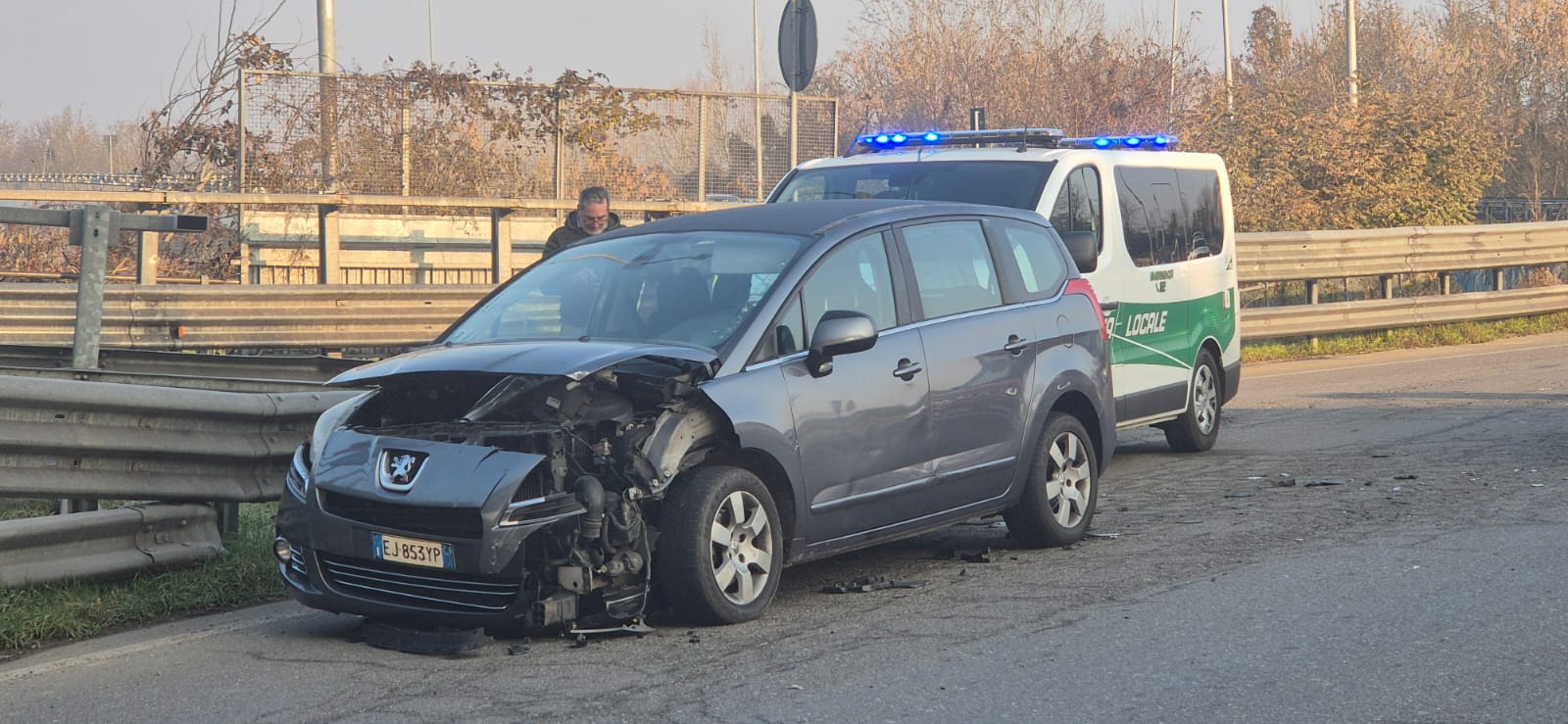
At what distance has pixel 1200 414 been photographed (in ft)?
36.2

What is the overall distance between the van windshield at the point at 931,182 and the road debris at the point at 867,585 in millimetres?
3374

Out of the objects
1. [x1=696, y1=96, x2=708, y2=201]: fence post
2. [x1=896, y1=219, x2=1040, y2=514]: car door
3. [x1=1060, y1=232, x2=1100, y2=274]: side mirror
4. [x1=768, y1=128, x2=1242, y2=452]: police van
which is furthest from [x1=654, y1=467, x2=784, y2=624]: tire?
[x1=696, y1=96, x2=708, y2=201]: fence post

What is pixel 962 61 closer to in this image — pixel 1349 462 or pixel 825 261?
pixel 1349 462

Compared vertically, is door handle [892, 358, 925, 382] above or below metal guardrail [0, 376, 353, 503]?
above

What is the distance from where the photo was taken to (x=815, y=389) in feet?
20.7

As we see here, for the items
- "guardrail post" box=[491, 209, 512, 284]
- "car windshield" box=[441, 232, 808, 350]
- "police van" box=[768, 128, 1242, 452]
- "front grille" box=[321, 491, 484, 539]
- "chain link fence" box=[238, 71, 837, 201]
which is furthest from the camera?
"chain link fence" box=[238, 71, 837, 201]

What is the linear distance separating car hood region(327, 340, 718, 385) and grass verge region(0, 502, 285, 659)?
110cm

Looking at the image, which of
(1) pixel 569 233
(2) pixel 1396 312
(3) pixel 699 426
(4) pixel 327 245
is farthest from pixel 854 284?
(2) pixel 1396 312

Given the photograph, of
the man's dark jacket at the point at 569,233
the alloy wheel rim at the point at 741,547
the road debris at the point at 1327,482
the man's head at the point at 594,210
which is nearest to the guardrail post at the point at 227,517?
the alloy wheel rim at the point at 741,547

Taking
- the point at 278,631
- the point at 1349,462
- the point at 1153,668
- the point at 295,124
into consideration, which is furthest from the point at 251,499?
the point at 295,124

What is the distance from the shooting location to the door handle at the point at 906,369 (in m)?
6.68

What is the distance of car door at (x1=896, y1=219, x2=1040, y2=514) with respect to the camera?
6930 millimetres

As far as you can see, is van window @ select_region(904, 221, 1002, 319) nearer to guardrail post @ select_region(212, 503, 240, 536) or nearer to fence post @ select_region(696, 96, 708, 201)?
guardrail post @ select_region(212, 503, 240, 536)

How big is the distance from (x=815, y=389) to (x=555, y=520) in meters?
1.24
